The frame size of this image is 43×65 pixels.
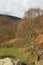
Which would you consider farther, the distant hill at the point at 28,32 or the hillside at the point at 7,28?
the hillside at the point at 7,28

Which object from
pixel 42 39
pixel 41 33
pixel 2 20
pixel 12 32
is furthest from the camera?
pixel 2 20

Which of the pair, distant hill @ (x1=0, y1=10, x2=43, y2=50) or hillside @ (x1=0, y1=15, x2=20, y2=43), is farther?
hillside @ (x1=0, y1=15, x2=20, y2=43)

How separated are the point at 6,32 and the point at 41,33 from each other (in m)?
5.69

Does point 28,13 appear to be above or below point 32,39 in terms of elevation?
above

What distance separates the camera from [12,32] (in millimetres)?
23031

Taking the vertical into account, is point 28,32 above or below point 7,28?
above

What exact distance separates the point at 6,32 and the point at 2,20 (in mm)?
5629

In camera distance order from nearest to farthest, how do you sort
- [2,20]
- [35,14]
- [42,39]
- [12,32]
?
[42,39]
[35,14]
[12,32]
[2,20]

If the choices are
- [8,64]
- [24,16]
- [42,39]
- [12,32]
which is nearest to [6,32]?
[12,32]

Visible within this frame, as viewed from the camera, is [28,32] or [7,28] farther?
[7,28]

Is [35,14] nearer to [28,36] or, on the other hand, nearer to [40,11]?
[40,11]

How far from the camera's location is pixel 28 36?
17219 mm

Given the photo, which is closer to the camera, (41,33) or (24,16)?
(41,33)

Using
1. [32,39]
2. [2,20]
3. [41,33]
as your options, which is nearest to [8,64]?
[32,39]
